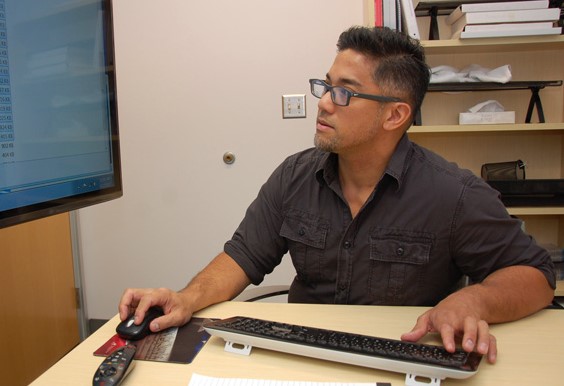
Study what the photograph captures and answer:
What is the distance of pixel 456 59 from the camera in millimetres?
2238

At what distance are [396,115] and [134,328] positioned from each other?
944 millimetres

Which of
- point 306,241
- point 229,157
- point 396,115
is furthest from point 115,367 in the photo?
point 229,157

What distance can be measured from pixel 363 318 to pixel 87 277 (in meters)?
2.07

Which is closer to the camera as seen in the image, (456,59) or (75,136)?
(75,136)

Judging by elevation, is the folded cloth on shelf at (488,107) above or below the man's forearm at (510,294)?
above

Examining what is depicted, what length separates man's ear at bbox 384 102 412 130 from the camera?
1.37 meters

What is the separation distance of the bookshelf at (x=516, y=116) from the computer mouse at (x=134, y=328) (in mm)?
1586

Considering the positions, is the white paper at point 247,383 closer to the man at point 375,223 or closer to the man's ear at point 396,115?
the man at point 375,223

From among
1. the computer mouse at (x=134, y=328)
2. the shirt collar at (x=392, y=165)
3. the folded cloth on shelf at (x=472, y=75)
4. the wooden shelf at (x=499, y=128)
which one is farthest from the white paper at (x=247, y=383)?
the folded cloth on shelf at (x=472, y=75)

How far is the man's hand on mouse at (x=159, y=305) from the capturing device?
949mm

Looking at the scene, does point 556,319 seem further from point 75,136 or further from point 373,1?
point 373,1

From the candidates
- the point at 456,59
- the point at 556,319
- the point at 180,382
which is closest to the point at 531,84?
the point at 456,59

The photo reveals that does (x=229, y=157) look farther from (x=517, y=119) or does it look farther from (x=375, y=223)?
(x=517, y=119)

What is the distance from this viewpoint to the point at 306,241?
1295 millimetres
